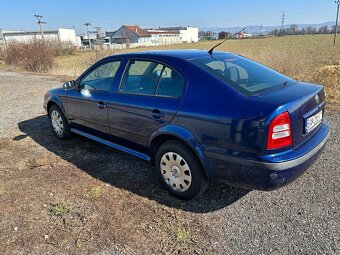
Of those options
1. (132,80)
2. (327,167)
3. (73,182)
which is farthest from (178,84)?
(327,167)

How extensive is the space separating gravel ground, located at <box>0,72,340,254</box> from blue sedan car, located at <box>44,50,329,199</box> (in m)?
0.37

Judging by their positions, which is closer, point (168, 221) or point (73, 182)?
point (168, 221)

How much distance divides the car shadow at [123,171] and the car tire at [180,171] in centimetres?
15

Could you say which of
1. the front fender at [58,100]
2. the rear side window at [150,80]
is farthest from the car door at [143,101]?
the front fender at [58,100]

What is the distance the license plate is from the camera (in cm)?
277

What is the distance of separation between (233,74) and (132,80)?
134cm

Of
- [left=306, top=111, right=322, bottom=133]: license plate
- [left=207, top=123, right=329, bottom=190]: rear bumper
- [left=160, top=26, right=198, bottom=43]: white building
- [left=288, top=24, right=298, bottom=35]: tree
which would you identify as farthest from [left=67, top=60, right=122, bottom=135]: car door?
[left=288, top=24, right=298, bottom=35]: tree

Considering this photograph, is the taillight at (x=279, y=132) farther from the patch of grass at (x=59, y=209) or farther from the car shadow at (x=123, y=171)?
the patch of grass at (x=59, y=209)

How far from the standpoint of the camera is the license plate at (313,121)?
109 inches

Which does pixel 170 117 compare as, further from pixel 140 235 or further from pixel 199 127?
pixel 140 235

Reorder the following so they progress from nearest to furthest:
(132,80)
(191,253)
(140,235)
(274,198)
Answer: (191,253), (140,235), (274,198), (132,80)

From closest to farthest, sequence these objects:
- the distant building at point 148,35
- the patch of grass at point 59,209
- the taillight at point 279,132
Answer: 1. the taillight at point 279,132
2. the patch of grass at point 59,209
3. the distant building at point 148,35

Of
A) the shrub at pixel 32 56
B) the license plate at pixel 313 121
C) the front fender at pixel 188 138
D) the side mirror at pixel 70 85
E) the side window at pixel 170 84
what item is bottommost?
the front fender at pixel 188 138

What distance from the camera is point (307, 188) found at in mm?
3377
